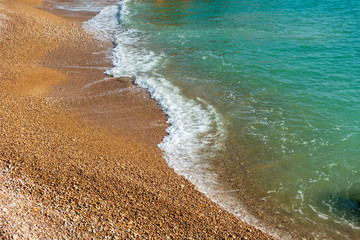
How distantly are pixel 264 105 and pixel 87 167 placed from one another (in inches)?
298

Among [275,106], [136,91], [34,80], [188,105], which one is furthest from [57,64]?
[275,106]

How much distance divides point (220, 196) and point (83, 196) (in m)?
3.43

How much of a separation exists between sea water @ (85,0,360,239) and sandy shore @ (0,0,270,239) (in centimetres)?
76

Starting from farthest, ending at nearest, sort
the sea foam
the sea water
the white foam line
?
the sea foam
the white foam line
the sea water

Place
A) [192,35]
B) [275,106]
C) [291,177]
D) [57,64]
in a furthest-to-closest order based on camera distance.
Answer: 1. [192,35]
2. [57,64]
3. [275,106]
4. [291,177]

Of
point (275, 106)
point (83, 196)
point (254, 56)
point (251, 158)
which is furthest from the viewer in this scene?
point (254, 56)

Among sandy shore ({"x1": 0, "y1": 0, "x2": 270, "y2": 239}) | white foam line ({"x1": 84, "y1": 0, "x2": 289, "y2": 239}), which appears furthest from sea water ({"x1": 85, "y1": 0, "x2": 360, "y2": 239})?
sandy shore ({"x1": 0, "y1": 0, "x2": 270, "y2": 239})

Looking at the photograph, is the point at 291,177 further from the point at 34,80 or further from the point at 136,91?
the point at 34,80

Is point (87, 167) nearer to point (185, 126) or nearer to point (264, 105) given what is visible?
point (185, 126)

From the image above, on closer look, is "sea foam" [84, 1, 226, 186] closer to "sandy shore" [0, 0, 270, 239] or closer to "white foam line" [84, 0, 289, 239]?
"white foam line" [84, 0, 289, 239]

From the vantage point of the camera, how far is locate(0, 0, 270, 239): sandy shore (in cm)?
679

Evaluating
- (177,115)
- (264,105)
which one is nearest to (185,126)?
(177,115)

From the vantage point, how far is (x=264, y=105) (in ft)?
43.2

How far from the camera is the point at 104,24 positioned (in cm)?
2477
